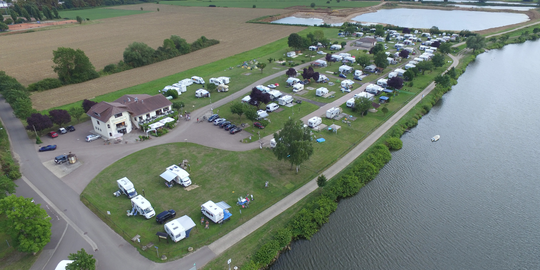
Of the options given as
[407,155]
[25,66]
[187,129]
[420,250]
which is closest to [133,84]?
[187,129]

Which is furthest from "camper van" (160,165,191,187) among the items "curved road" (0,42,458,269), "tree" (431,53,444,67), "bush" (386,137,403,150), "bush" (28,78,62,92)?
"tree" (431,53,444,67)

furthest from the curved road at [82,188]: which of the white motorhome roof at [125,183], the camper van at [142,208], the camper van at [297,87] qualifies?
the camper van at [297,87]

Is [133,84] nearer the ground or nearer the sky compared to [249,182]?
nearer the sky

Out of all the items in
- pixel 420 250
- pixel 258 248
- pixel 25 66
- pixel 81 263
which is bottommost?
pixel 420 250

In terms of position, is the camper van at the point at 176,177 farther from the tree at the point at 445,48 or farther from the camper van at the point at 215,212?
the tree at the point at 445,48

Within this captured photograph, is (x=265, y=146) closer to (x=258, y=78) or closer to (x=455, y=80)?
(x=258, y=78)

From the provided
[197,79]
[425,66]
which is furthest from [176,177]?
[425,66]
